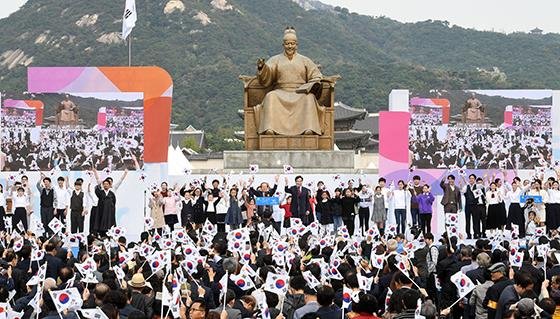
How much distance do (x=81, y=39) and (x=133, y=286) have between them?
259 ft

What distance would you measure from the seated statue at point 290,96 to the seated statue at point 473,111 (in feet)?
9.66

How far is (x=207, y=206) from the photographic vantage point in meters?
19.5

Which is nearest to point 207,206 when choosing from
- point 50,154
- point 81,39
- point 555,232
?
point 50,154

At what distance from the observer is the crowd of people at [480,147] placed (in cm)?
2248

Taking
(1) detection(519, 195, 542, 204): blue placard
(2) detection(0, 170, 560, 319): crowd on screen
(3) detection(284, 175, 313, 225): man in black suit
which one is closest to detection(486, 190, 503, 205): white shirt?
(2) detection(0, 170, 560, 319): crowd on screen

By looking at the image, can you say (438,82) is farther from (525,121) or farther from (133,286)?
(133,286)

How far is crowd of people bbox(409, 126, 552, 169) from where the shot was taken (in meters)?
22.5

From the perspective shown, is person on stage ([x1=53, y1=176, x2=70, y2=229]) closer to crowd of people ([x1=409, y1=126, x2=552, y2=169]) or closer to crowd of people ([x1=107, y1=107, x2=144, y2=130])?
crowd of people ([x1=107, y1=107, x2=144, y2=130])

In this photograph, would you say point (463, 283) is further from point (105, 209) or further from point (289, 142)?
point (289, 142)

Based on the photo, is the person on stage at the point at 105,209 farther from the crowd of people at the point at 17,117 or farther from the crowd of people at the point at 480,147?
the crowd of people at the point at 480,147

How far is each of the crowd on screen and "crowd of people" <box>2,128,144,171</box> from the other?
643 mm

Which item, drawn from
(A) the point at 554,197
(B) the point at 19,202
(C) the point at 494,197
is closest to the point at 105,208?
(B) the point at 19,202

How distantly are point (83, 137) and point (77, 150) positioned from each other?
0.29m

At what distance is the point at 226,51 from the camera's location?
85.2 m
